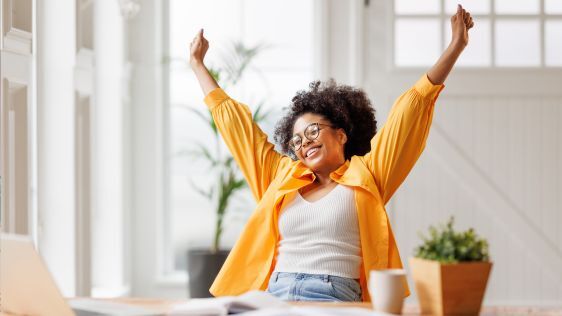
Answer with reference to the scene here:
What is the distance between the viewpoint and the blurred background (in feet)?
13.3

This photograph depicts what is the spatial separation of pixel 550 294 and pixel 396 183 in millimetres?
2281

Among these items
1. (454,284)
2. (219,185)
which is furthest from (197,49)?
(219,185)

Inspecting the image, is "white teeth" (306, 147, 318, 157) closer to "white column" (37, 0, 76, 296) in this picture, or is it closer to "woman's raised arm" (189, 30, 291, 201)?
"woman's raised arm" (189, 30, 291, 201)

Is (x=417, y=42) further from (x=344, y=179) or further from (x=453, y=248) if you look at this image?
(x=453, y=248)

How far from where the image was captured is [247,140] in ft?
7.91

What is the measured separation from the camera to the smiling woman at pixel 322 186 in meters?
2.16

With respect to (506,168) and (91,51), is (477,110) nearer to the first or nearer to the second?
(506,168)

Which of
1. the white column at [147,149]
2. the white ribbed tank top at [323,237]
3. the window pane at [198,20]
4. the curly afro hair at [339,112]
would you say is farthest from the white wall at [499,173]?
the white ribbed tank top at [323,237]

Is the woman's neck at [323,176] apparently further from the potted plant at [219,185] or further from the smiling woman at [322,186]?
the potted plant at [219,185]

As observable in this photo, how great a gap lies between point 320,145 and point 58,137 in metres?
1.19

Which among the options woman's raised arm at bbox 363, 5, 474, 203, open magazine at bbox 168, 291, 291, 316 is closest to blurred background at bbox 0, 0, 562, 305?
woman's raised arm at bbox 363, 5, 474, 203

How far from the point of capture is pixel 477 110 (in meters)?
4.15

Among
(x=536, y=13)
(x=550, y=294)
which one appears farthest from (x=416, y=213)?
(x=536, y=13)

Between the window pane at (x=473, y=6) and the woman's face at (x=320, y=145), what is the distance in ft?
6.75
